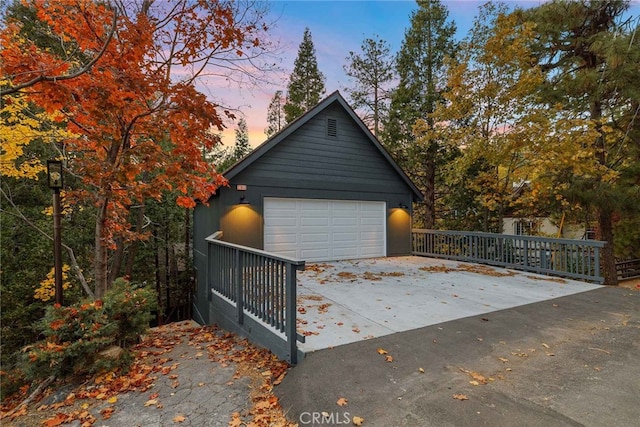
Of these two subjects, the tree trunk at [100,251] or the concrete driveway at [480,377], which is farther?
the tree trunk at [100,251]

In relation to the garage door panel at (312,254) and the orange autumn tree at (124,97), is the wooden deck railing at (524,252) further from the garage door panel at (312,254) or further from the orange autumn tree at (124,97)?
the orange autumn tree at (124,97)

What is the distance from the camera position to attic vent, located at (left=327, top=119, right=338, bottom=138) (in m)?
9.39

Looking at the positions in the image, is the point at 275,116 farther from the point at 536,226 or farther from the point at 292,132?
the point at 536,226

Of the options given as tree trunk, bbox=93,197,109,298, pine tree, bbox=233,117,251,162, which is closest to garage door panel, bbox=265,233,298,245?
tree trunk, bbox=93,197,109,298

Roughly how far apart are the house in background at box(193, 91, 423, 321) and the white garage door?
0.03 meters

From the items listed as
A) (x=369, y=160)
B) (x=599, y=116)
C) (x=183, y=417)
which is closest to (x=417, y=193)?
(x=369, y=160)

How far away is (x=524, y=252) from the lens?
7.59m

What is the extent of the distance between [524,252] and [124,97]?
8658 millimetres

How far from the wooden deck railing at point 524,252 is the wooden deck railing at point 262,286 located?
6.49 metres

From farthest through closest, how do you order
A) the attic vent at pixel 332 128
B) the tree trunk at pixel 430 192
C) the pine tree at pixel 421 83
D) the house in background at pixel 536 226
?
the tree trunk at pixel 430 192 → the pine tree at pixel 421 83 → the house in background at pixel 536 226 → the attic vent at pixel 332 128

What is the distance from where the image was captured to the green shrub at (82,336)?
10.6 feet

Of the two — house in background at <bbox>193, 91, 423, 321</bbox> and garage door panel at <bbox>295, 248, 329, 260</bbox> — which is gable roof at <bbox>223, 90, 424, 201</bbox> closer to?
house in background at <bbox>193, 91, 423, 321</bbox>

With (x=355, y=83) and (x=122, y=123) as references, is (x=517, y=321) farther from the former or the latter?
(x=355, y=83)

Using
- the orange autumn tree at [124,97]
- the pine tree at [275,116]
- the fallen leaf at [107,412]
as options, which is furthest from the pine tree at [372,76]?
the fallen leaf at [107,412]
